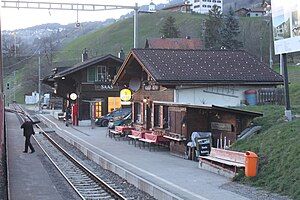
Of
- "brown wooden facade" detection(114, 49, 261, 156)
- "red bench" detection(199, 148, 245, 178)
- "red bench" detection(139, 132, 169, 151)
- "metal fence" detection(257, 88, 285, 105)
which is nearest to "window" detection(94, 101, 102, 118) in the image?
"brown wooden facade" detection(114, 49, 261, 156)

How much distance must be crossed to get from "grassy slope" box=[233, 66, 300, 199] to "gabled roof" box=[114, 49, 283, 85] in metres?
7.17

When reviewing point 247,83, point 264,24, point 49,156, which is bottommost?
point 49,156

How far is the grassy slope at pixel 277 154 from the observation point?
12828mm

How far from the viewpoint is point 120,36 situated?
430ft

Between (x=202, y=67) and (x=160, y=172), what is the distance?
10560 millimetres

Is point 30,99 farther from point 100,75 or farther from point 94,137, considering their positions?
point 94,137

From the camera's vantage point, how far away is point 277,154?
14531 mm

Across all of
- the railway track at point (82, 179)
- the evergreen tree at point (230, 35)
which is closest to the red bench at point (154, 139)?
the railway track at point (82, 179)

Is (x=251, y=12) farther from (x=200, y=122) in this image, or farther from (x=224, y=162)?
(x=224, y=162)

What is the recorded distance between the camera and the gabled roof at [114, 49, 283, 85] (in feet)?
83.2

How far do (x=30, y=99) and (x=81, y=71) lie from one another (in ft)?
192

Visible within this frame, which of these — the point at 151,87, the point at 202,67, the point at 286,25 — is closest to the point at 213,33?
the point at 151,87

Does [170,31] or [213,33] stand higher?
[170,31]

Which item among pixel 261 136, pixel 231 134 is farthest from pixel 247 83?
pixel 261 136
